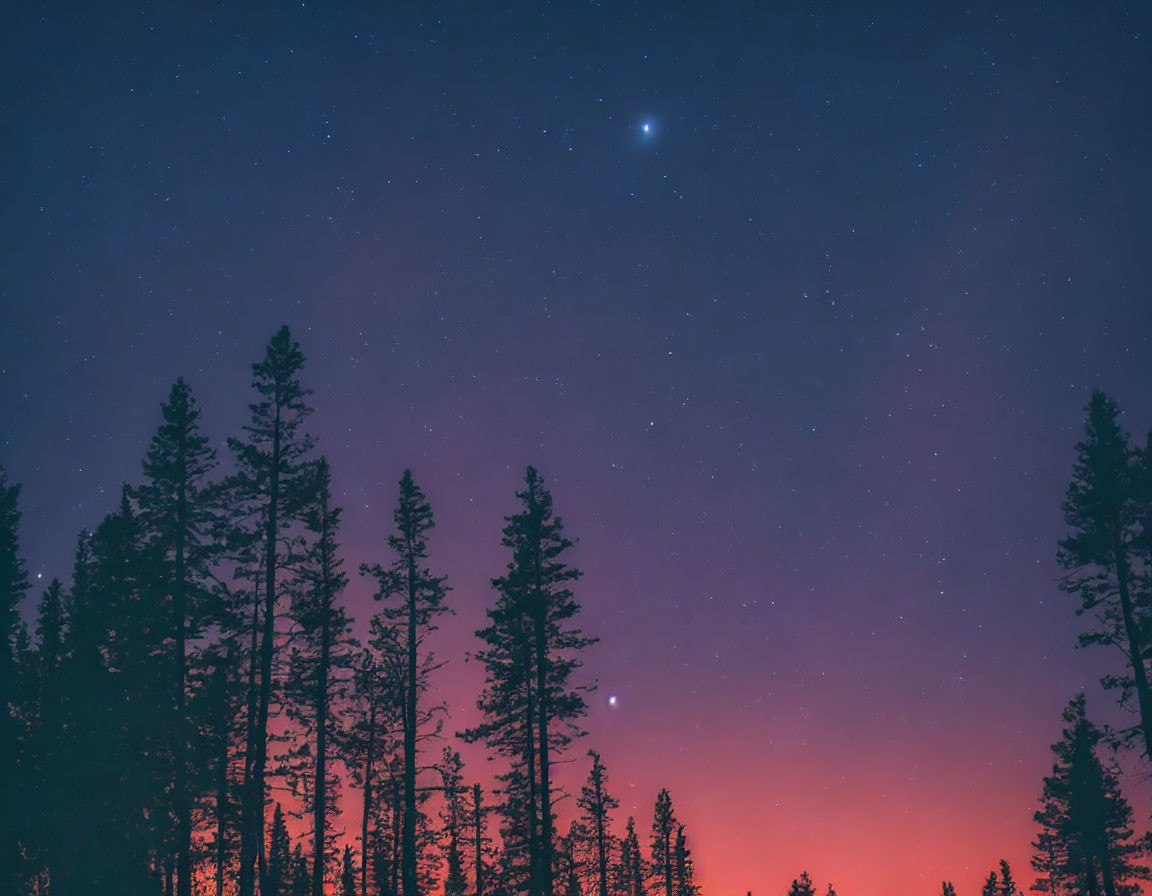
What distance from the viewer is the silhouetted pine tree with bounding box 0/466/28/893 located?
109 ft

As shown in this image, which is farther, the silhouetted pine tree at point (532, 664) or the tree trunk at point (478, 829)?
the tree trunk at point (478, 829)

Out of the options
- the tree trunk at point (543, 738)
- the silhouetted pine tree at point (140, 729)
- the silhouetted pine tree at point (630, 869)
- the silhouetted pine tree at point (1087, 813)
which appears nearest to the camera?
the silhouetted pine tree at point (140, 729)

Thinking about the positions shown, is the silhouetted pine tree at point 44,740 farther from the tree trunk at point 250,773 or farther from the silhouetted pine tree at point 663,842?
the silhouetted pine tree at point 663,842

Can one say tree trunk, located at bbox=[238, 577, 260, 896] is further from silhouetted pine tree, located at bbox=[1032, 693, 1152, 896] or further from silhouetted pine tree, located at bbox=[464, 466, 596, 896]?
silhouetted pine tree, located at bbox=[1032, 693, 1152, 896]

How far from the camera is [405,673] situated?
116ft

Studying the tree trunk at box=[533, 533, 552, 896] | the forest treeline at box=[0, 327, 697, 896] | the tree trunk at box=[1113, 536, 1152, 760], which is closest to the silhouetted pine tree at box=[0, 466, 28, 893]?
the forest treeline at box=[0, 327, 697, 896]

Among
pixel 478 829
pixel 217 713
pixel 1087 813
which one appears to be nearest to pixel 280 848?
pixel 478 829

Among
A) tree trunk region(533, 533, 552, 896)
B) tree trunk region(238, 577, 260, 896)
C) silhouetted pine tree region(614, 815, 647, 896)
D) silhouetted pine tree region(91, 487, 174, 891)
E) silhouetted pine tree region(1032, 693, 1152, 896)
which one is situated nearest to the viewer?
tree trunk region(238, 577, 260, 896)

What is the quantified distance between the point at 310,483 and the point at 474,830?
44.0 meters

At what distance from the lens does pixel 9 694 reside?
37750mm

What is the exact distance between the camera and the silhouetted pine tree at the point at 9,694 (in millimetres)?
33375

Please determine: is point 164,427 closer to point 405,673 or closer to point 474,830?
point 405,673

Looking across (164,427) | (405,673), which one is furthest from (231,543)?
(405,673)

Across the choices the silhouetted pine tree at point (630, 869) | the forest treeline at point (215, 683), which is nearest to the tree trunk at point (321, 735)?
the forest treeline at point (215, 683)
